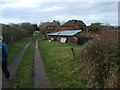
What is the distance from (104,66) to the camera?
18.9ft

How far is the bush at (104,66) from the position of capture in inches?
205

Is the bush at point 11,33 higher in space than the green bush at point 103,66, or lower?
higher

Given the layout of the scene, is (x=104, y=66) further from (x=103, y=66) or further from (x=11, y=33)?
(x=11, y=33)

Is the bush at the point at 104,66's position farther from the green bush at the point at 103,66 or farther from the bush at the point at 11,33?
the bush at the point at 11,33

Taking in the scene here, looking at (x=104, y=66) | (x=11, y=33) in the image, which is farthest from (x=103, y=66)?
(x=11, y=33)

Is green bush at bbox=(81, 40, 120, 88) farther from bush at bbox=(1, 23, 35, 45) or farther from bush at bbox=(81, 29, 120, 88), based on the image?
bush at bbox=(1, 23, 35, 45)

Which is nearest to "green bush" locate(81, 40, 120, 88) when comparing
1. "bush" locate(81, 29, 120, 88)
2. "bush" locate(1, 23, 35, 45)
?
"bush" locate(81, 29, 120, 88)

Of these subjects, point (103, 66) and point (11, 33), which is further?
point (11, 33)

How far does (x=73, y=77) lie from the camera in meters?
6.70

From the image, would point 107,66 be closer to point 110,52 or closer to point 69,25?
point 110,52

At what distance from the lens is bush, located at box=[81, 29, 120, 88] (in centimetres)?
521

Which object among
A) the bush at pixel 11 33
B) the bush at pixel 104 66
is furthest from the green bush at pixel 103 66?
the bush at pixel 11 33

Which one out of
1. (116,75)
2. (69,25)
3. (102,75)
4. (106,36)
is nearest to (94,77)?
(102,75)

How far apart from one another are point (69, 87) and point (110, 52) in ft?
6.75
